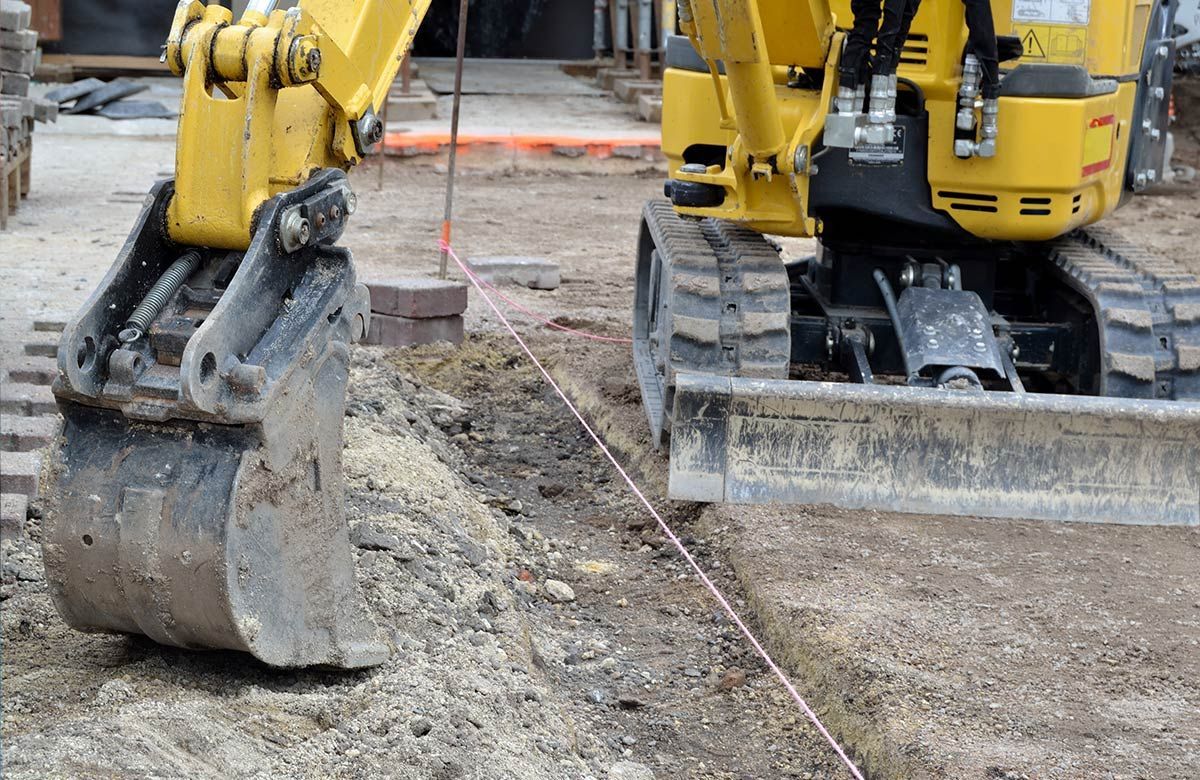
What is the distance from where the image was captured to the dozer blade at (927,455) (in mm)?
6188

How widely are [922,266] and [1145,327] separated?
1031mm

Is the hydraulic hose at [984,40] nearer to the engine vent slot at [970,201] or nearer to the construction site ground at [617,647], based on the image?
the engine vent slot at [970,201]

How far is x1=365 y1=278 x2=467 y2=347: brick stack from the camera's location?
8547mm

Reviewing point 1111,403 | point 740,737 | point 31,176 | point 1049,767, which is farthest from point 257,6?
point 31,176

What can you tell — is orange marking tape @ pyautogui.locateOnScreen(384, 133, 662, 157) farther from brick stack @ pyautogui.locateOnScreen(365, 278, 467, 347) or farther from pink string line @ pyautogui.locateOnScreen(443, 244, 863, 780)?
brick stack @ pyautogui.locateOnScreen(365, 278, 467, 347)

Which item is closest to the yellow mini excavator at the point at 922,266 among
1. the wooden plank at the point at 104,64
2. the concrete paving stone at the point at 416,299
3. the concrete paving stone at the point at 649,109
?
the concrete paving stone at the point at 416,299

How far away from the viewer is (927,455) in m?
6.22

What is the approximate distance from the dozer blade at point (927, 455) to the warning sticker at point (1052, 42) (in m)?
1.47

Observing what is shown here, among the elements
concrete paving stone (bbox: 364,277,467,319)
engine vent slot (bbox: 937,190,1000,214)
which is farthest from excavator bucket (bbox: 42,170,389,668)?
concrete paving stone (bbox: 364,277,467,319)

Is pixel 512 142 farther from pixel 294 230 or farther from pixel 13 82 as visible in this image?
pixel 294 230

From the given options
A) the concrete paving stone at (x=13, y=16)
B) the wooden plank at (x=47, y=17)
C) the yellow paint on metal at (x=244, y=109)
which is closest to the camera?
the yellow paint on metal at (x=244, y=109)

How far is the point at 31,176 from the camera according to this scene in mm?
13609

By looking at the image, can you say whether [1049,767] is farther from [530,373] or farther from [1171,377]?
[530,373]

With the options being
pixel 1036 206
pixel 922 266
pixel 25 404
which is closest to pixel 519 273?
pixel 922 266
